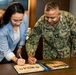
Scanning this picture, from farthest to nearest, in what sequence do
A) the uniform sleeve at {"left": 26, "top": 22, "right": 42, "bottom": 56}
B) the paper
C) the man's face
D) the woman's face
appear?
1. the uniform sleeve at {"left": 26, "top": 22, "right": 42, "bottom": 56}
2. the man's face
3. the woman's face
4. the paper

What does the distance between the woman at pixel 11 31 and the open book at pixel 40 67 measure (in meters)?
0.09

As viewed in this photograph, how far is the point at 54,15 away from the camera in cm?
188

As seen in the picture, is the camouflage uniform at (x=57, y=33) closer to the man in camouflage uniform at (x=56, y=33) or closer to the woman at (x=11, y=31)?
the man in camouflage uniform at (x=56, y=33)

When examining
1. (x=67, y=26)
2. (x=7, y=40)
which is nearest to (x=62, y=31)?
(x=67, y=26)

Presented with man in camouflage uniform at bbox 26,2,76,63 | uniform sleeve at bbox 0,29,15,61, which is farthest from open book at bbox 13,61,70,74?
man in camouflage uniform at bbox 26,2,76,63

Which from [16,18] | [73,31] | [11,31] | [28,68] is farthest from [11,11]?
[73,31]

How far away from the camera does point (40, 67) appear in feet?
5.46

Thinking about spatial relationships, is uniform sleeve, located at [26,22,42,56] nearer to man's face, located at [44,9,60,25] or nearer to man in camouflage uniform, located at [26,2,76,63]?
man in camouflage uniform, located at [26,2,76,63]

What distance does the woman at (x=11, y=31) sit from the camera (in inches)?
68.9

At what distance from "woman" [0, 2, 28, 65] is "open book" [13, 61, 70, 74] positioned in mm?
93

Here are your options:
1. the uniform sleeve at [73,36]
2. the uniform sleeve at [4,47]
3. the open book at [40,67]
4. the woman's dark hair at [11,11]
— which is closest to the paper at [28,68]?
the open book at [40,67]

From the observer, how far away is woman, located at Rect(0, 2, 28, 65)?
1.75 m

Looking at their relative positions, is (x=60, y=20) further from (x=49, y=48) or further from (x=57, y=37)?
(x=49, y=48)

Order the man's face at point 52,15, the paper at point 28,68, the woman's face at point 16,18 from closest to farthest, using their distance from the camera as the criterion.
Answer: the paper at point 28,68 < the woman's face at point 16,18 < the man's face at point 52,15
